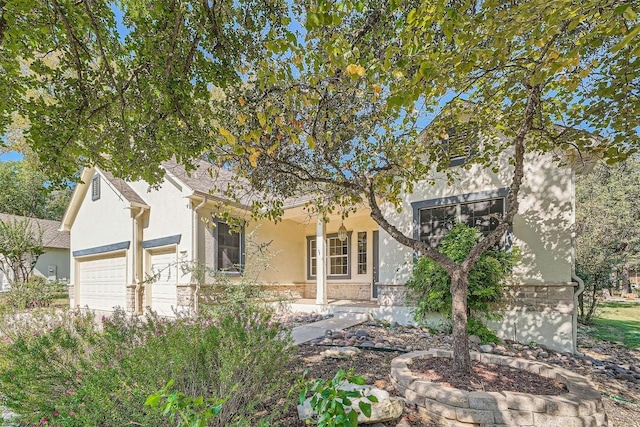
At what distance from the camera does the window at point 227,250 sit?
10062 millimetres

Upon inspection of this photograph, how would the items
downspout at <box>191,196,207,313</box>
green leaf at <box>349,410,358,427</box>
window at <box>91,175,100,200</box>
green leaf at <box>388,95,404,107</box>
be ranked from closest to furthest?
green leaf at <box>349,410,358,427</box>
green leaf at <box>388,95,404,107</box>
downspout at <box>191,196,207,313</box>
window at <box>91,175,100,200</box>

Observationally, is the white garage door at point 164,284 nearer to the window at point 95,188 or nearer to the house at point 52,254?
the window at point 95,188

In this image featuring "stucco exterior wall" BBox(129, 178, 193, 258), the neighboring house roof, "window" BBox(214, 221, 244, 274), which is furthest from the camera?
the neighboring house roof

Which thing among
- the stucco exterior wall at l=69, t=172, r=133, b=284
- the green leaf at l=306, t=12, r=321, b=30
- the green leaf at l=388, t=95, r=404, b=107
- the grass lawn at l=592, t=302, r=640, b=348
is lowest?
the grass lawn at l=592, t=302, r=640, b=348

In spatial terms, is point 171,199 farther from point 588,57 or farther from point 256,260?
point 588,57

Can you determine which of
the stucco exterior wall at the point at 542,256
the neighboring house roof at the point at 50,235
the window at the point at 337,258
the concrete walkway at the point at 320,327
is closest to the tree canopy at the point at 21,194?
the neighboring house roof at the point at 50,235

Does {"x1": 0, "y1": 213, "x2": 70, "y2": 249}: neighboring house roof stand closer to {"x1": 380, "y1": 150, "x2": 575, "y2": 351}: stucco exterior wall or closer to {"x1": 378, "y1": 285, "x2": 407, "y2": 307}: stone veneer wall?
{"x1": 378, "y1": 285, "x2": 407, "y2": 307}: stone veneer wall

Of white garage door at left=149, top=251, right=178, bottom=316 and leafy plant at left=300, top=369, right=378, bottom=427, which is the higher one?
leafy plant at left=300, top=369, right=378, bottom=427

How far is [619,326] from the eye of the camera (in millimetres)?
9219

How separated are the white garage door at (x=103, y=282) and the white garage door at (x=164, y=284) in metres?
1.30

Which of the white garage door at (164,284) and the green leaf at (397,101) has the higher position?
the green leaf at (397,101)

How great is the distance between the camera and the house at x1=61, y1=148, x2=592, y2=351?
6535 millimetres

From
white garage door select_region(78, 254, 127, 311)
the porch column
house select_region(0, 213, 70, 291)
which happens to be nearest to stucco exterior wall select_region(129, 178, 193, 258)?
white garage door select_region(78, 254, 127, 311)

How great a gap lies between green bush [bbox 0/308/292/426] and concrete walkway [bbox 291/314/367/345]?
2.98 m
